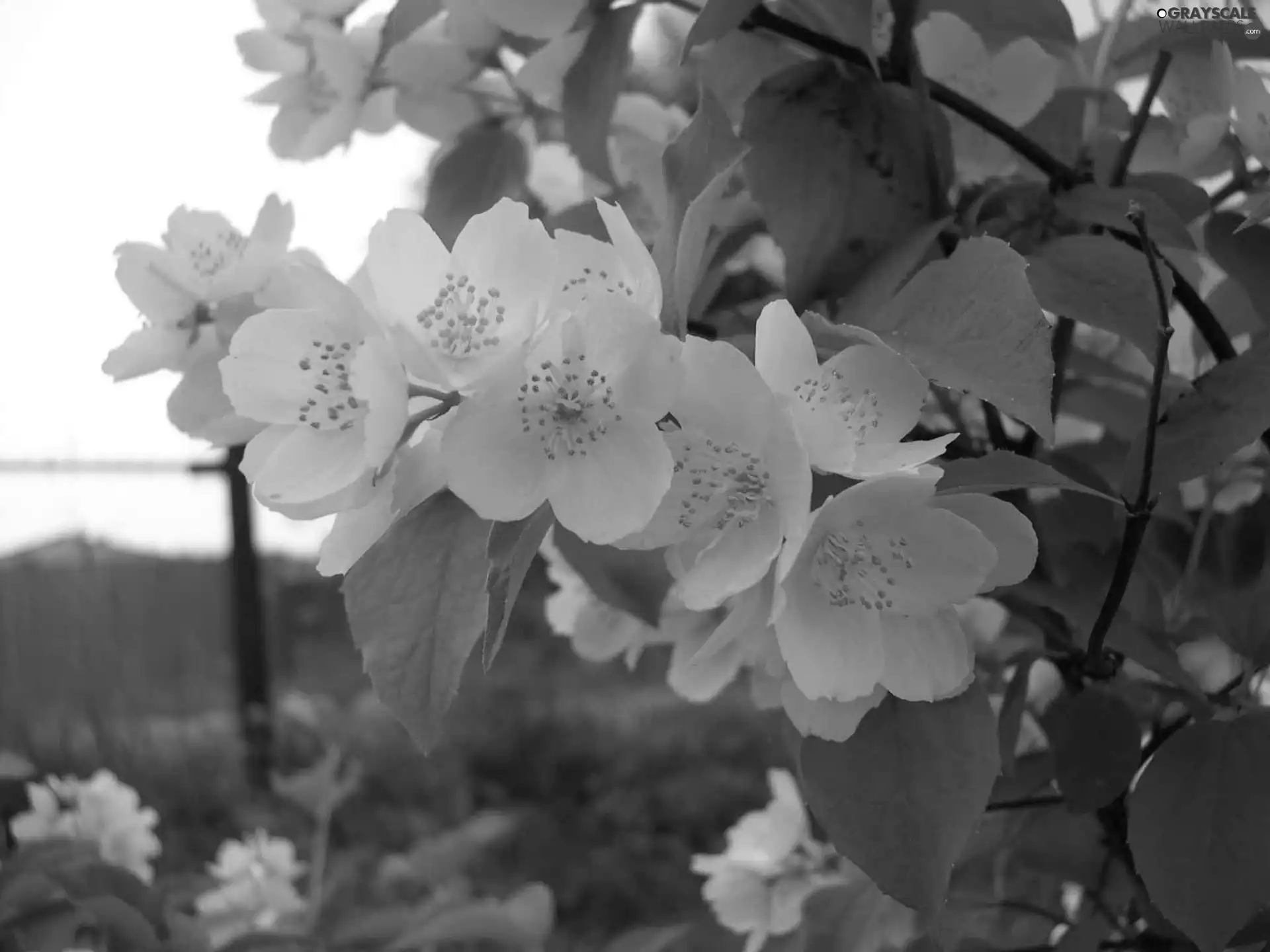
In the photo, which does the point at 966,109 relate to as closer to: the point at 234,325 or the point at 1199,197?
the point at 1199,197

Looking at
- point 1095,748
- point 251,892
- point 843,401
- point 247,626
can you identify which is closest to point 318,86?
point 843,401

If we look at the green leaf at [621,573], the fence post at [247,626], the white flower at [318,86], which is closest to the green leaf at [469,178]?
the white flower at [318,86]

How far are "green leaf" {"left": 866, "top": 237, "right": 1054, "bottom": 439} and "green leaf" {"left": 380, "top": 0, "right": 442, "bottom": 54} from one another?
0.96 feet

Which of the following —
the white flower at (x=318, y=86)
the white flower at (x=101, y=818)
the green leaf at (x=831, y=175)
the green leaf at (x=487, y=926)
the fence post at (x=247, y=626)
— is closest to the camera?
the green leaf at (x=831, y=175)

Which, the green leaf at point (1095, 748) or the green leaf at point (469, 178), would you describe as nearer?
the green leaf at point (1095, 748)

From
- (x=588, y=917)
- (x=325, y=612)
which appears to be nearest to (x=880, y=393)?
(x=588, y=917)

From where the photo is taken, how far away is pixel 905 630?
35 cm

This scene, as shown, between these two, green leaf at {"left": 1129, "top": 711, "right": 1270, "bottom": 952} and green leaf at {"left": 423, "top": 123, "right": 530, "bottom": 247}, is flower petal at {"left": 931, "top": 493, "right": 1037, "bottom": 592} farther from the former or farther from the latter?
green leaf at {"left": 423, "top": 123, "right": 530, "bottom": 247}

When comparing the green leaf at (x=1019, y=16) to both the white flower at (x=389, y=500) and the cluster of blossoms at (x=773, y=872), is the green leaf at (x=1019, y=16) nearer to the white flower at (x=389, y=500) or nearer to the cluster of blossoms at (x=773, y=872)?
the white flower at (x=389, y=500)

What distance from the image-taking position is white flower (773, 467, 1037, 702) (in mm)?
319

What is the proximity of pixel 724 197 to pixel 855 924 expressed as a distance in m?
0.37

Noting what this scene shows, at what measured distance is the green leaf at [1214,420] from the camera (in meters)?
0.37

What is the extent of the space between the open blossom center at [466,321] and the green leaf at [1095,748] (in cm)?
29

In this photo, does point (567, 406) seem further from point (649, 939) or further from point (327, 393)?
point (649, 939)
